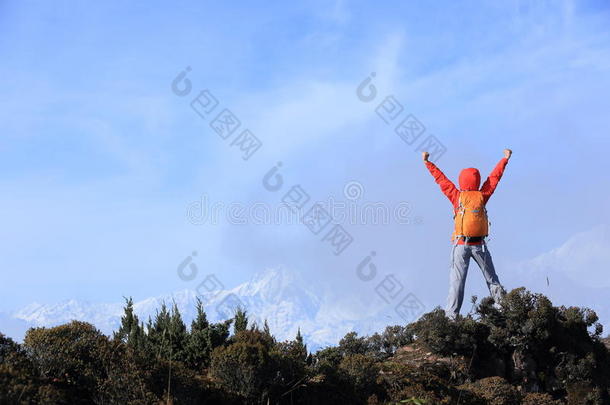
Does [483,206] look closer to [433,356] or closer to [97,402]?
[433,356]

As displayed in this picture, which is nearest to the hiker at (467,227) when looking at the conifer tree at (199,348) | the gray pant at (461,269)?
the gray pant at (461,269)

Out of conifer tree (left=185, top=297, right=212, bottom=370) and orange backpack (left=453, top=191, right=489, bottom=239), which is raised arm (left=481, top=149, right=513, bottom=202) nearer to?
orange backpack (left=453, top=191, right=489, bottom=239)

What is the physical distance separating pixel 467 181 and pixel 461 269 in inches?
93.2

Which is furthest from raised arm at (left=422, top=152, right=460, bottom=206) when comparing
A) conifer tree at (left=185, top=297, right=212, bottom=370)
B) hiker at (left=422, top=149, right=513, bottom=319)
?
conifer tree at (left=185, top=297, right=212, bottom=370)

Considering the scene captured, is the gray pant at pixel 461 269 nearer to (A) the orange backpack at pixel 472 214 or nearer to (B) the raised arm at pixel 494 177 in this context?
(A) the orange backpack at pixel 472 214

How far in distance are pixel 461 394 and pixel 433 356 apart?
3.69m

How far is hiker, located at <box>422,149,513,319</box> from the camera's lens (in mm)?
18422

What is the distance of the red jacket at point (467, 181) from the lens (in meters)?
18.6

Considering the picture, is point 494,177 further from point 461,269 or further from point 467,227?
point 461,269

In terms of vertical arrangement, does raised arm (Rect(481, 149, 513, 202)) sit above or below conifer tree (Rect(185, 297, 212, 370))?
below

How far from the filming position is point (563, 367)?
57.8 ft

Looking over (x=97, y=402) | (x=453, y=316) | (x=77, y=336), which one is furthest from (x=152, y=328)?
(x=453, y=316)

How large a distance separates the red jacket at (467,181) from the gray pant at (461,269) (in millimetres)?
238

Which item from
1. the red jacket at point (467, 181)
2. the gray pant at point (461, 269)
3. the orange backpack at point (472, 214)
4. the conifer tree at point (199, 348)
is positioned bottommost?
the gray pant at point (461, 269)
